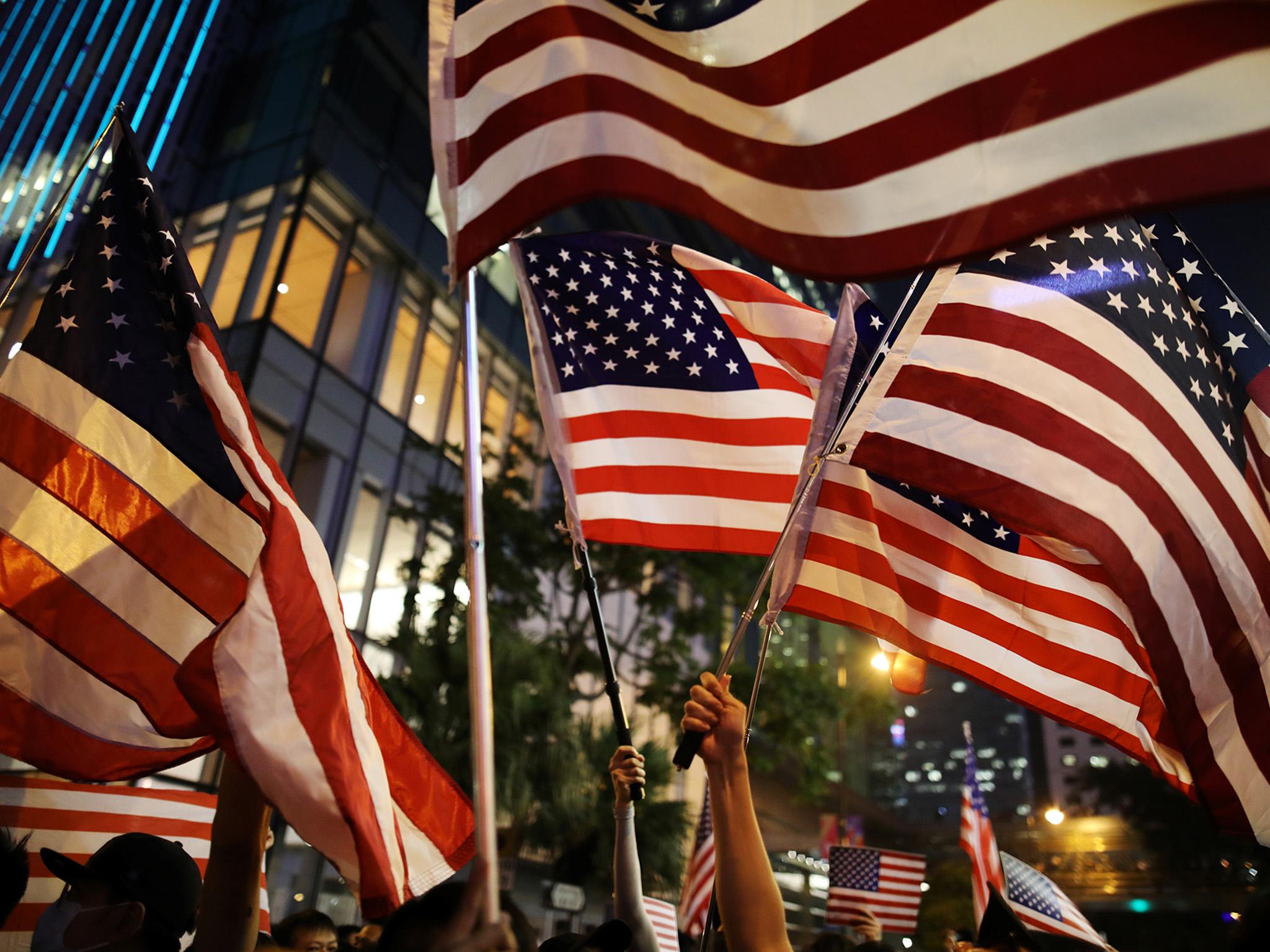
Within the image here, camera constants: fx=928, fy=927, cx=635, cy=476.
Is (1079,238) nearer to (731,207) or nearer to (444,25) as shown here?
(731,207)

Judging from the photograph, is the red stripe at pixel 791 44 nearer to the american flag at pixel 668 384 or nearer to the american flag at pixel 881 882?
the american flag at pixel 668 384

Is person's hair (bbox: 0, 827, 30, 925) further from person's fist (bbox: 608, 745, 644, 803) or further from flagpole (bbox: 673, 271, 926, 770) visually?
flagpole (bbox: 673, 271, 926, 770)

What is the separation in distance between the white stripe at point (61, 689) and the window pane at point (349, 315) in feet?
53.9

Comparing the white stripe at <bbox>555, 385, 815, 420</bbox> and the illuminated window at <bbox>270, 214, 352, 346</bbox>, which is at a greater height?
the illuminated window at <bbox>270, 214, 352, 346</bbox>

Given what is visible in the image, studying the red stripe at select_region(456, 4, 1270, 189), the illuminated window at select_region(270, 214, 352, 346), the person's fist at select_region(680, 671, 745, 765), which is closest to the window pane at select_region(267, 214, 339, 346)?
the illuminated window at select_region(270, 214, 352, 346)

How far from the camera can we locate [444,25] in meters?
3.48

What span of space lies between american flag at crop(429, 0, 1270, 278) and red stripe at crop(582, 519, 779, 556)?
240cm

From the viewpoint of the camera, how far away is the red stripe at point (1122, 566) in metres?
4.07

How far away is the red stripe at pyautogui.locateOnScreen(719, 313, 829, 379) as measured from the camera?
17.3 ft

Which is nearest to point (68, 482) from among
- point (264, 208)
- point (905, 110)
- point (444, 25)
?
point (444, 25)

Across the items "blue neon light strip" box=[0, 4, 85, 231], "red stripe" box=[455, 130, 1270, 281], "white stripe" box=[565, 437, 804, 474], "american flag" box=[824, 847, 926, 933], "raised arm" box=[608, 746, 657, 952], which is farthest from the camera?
"blue neon light strip" box=[0, 4, 85, 231]

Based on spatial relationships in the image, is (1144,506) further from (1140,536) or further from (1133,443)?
(1133,443)

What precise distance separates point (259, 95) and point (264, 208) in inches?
140

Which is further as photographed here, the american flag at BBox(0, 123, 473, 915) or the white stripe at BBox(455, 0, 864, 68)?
the american flag at BBox(0, 123, 473, 915)
